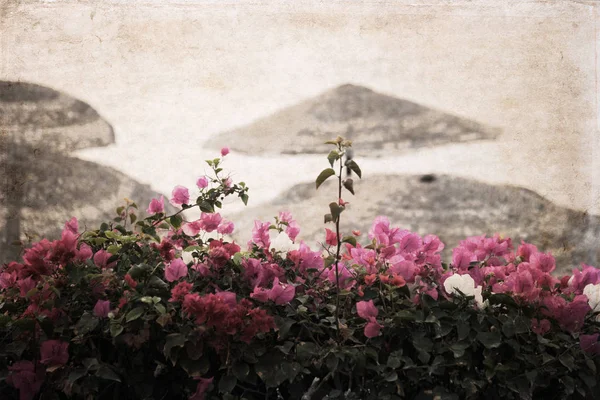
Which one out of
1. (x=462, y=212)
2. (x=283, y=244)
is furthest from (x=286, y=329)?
(x=462, y=212)

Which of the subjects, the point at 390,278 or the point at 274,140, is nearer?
the point at 390,278

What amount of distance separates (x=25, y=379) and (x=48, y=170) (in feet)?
7.13

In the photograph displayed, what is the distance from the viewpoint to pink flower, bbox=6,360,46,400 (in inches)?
46.9

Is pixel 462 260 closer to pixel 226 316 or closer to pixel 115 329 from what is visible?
pixel 226 316

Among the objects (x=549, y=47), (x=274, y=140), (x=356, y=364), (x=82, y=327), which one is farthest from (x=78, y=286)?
(x=549, y=47)

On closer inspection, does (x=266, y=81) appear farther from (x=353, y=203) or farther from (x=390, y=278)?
(x=390, y=278)

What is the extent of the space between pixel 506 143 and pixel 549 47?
534 millimetres

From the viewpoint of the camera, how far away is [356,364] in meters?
1.16

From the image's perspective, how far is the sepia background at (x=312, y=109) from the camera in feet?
10.5

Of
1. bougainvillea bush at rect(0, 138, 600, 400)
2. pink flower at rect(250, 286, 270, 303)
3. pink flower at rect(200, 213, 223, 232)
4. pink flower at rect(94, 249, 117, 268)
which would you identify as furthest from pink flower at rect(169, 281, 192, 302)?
pink flower at rect(200, 213, 223, 232)

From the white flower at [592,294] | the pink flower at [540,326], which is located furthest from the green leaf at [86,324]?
the white flower at [592,294]

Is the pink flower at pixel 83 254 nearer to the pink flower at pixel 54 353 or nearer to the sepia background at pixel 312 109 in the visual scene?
the pink flower at pixel 54 353

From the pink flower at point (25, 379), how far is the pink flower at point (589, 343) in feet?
3.20

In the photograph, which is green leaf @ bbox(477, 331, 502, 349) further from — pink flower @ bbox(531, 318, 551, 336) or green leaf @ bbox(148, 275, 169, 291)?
green leaf @ bbox(148, 275, 169, 291)
